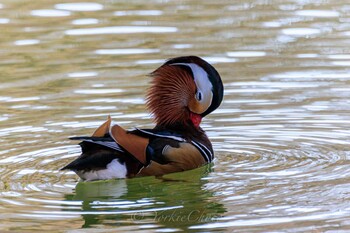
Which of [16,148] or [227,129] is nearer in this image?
[16,148]

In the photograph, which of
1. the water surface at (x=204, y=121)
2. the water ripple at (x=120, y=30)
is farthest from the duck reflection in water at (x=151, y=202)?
the water ripple at (x=120, y=30)

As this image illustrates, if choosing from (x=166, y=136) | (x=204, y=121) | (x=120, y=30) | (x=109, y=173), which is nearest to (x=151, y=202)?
(x=109, y=173)

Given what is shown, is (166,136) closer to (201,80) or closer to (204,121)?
(201,80)

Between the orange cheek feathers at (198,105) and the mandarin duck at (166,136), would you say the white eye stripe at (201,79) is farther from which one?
the orange cheek feathers at (198,105)

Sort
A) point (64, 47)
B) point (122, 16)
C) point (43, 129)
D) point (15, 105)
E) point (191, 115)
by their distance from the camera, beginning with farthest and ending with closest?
point (122, 16) < point (64, 47) < point (15, 105) < point (43, 129) < point (191, 115)

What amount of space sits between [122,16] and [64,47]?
2.03 meters

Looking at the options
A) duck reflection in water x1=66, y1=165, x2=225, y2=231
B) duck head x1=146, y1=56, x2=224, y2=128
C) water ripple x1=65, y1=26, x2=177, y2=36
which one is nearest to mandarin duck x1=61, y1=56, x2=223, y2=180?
duck head x1=146, y1=56, x2=224, y2=128

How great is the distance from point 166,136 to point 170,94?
0.52 metres

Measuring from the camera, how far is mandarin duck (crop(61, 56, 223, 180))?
9.70m

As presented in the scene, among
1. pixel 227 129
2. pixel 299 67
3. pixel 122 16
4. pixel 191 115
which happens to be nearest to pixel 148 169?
pixel 191 115

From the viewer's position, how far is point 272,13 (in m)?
17.2

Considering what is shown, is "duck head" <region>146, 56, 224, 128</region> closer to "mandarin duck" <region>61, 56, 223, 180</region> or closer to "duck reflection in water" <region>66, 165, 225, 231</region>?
"mandarin duck" <region>61, 56, 223, 180</region>

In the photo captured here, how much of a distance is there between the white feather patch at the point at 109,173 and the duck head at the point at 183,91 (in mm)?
868

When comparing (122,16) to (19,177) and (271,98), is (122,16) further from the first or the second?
(19,177)
